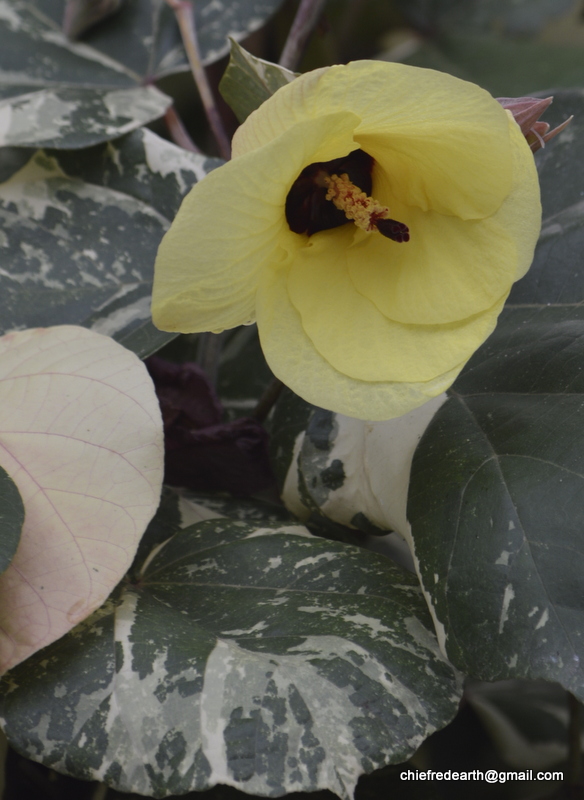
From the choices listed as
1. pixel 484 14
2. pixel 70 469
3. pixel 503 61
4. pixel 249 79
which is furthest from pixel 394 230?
pixel 484 14

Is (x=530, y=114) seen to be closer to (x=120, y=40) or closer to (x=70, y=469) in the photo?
(x=70, y=469)

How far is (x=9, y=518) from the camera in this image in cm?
41

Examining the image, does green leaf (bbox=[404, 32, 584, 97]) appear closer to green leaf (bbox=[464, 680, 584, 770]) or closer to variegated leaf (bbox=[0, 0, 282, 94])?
variegated leaf (bbox=[0, 0, 282, 94])

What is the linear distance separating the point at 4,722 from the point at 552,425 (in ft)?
1.18

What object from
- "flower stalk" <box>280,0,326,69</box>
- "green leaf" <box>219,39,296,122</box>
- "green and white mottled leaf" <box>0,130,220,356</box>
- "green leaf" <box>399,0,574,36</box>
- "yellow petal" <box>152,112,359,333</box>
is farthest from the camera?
"green leaf" <box>399,0,574,36</box>

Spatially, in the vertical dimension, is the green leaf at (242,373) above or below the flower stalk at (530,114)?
below

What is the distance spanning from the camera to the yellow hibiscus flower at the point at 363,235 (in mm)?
375

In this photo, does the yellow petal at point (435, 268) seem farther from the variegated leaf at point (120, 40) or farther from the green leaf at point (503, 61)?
the green leaf at point (503, 61)

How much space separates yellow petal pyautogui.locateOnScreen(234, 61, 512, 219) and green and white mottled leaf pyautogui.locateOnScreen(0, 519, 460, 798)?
248mm

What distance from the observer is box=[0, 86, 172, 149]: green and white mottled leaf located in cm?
60

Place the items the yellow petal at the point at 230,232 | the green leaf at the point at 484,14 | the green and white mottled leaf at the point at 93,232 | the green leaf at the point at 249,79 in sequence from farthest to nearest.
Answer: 1. the green leaf at the point at 484,14
2. the green and white mottled leaf at the point at 93,232
3. the green leaf at the point at 249,79
4. the yellow petal at the point at 230,232

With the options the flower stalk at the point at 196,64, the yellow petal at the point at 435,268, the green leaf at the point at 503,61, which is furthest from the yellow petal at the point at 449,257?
the green leaf at the point at 503,61

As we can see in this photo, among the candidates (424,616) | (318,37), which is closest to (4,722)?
(424,616)

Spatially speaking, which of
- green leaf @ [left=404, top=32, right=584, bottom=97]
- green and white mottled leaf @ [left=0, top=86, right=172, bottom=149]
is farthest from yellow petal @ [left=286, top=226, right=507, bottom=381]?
green leaf @ [left=404, top=32, right=584, bottom=97]
